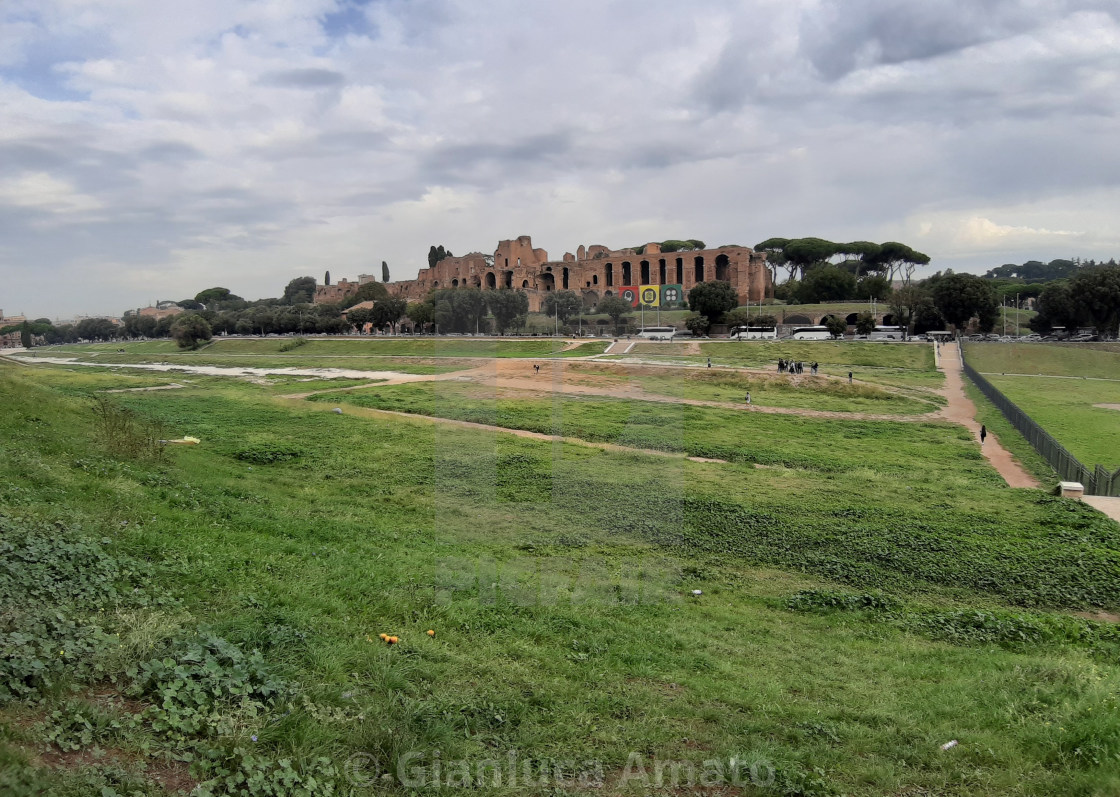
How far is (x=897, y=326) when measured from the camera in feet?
208

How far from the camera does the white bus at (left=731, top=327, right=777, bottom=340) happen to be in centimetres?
5879

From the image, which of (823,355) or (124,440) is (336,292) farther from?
(124,440)

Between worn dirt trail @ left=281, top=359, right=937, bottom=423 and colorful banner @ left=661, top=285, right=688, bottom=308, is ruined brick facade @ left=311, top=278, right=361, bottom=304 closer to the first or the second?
colorful banner @ left=661, top=285, right=688, bottom=308

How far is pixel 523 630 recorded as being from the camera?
6.69 m

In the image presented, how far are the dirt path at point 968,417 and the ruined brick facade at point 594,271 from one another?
40.2m

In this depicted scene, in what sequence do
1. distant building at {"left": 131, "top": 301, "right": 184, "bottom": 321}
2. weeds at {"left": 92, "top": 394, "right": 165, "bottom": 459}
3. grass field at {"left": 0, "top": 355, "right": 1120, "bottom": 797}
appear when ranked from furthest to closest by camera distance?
distant building at {"left": 131, "top": 301, "right": 184, "bottom": 321}
weeds at {"left": 92, "top": 394, "right": 165, "bottom": 459}
grass field at {"left": 0, "top": 355, "right": 1120, "bottom": 797}

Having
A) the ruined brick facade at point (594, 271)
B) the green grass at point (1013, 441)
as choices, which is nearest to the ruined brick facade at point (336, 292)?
the ruined brick facade at point (594, 271)

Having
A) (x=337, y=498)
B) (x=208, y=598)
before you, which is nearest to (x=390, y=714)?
(x=208, y=598)

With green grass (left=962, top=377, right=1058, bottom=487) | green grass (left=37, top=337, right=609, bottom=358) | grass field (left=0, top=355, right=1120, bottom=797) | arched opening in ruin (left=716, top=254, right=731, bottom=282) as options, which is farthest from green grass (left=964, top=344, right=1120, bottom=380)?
arched opening in ruin (left=716, top=254, right=731, bottom=282)

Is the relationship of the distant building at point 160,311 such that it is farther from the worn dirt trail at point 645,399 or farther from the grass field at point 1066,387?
the grass field at point 1066,387

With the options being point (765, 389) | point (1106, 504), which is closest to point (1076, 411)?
point (765, 389)

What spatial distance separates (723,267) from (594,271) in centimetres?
1937

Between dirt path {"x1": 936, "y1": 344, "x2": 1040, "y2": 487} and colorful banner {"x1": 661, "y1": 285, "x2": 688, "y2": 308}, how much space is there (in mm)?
38090

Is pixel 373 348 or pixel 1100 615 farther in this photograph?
pixel 373 348
